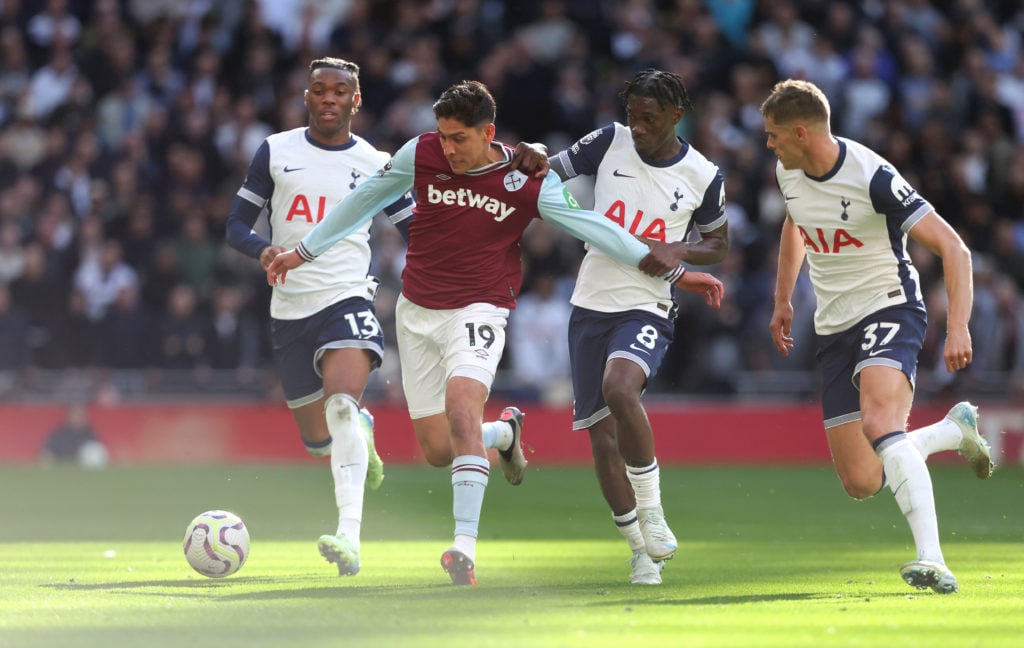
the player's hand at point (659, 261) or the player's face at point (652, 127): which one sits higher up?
the player's face at point (652, 127)

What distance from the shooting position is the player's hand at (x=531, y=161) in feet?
28.4

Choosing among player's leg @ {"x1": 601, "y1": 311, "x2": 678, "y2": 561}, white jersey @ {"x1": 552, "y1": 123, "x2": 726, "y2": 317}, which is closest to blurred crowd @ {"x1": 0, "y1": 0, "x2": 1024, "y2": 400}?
white jersey @ {"x1": 552, "y1": 123, "x2": 726, "y2": 317}

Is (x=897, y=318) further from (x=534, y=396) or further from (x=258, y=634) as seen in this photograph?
(x=534, y=396)

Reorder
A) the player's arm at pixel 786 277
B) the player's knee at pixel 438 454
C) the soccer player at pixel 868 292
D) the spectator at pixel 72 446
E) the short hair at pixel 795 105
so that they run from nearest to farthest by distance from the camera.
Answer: the soccer player at pixel 868 292 → the short hair at pixel 795 105 → the player's arm at pixel 786 277 → the player's knee at pixel 438 454 → the spectator at pixel 72 446

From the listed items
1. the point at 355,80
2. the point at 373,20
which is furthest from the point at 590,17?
the point at 355,80

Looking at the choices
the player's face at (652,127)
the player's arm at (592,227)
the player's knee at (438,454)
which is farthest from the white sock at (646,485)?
the player's face at (652,127)

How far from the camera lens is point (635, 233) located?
904 cm

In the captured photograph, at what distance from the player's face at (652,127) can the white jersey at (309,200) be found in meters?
1.74

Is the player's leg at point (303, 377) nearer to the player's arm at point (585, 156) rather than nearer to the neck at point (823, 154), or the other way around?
the player's arm at point (585, 156)

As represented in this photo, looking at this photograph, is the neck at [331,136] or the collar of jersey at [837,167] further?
the neck at [331,136]

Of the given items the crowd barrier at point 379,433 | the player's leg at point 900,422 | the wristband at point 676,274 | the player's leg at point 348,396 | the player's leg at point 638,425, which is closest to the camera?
the player's leg at point 900,422

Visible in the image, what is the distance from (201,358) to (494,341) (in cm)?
1201

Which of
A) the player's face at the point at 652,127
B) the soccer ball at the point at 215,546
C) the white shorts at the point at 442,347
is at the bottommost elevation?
the soccer ball at the point at 215,546

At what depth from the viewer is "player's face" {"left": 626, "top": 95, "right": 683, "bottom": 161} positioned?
879 centimetres
